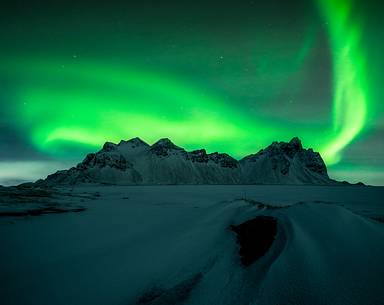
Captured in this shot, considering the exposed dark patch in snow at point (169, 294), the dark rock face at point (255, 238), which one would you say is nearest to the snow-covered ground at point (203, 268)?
the exposed dark patch in snow at point (169, 294)

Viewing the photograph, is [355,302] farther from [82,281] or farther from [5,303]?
[5,303]

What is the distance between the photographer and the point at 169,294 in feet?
19.3

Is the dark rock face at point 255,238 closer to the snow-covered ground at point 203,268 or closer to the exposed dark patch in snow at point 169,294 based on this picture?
the snow-covered ground at point 203,268

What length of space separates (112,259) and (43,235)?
16.1 feet

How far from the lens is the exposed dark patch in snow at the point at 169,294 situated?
18.3 ft

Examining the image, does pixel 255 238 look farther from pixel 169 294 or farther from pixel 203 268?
pixel 169 294

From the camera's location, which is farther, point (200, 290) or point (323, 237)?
point (323, 237)

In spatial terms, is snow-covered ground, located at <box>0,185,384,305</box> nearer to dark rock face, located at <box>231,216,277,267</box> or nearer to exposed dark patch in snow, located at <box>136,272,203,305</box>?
exposed dark patch in snow, located at <box>136,272,203,305</box>

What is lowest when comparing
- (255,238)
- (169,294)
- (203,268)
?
(169,294)

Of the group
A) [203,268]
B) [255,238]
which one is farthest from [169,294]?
[255,238]

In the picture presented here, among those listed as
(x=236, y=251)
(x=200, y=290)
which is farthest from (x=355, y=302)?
(x=236, y=251)

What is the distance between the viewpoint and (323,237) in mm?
7262

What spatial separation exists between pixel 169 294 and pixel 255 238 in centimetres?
445

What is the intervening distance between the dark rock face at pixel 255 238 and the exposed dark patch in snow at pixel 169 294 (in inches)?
69.4
